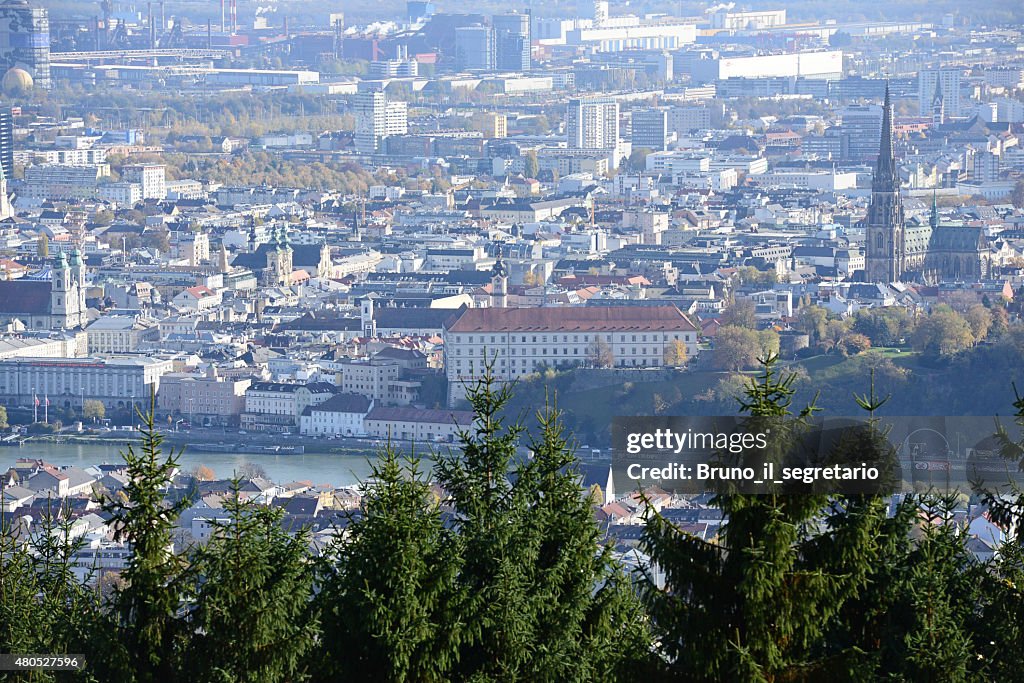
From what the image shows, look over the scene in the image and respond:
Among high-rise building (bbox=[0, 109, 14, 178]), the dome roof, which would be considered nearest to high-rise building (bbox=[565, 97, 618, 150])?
high-rise building (bbox=[0, 109, 14, 178])

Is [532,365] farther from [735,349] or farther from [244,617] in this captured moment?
[244,617]

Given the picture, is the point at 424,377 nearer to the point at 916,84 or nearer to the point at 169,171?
the point at 169,171

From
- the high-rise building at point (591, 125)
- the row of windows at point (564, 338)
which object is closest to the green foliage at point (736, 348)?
the row of windows at point (564, 338)

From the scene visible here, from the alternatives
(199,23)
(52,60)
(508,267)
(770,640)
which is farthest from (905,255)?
(199,23)

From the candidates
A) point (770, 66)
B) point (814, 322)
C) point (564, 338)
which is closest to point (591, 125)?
point (770, 66)

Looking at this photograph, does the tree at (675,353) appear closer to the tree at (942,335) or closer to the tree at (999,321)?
the tree at (942,335)

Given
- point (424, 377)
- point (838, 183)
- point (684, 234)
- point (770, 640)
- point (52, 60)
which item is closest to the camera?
point (770, 640)
